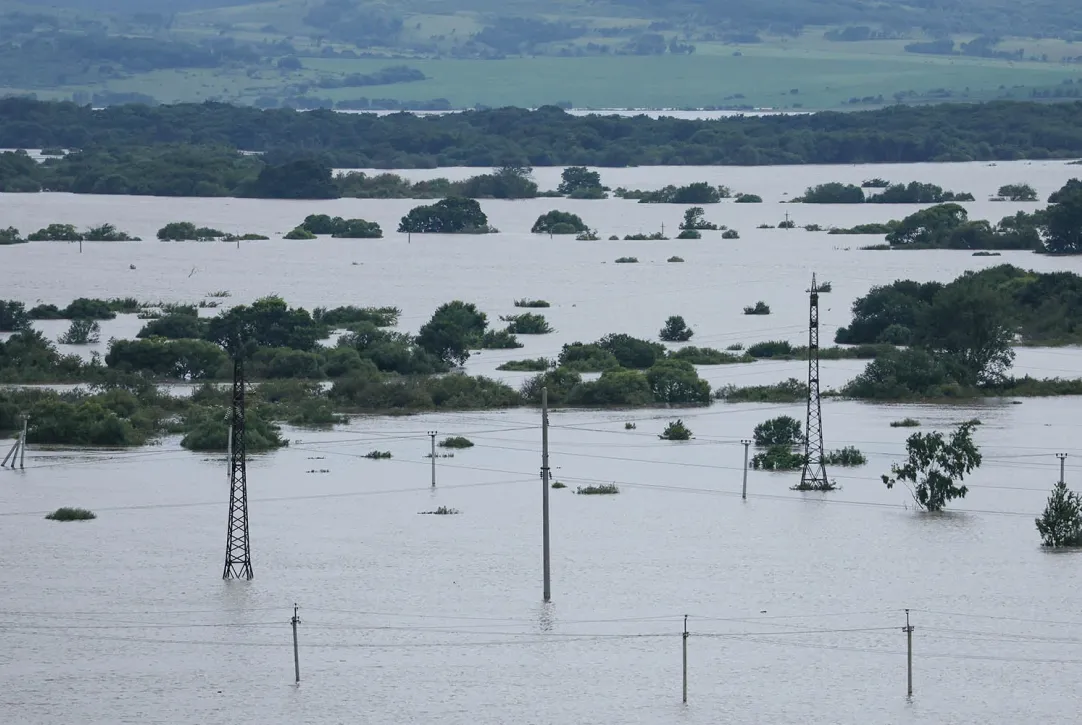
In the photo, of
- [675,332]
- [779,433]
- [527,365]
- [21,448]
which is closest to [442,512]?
[779,433]

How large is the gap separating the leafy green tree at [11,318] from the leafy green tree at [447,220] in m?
31.3

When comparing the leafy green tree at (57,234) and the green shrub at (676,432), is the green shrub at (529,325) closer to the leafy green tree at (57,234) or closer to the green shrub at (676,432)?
the green shrub at (676,432)

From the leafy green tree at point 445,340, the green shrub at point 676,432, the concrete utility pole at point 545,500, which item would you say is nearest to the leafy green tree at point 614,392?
the green shrub at point 676,432

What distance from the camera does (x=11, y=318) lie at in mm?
48031

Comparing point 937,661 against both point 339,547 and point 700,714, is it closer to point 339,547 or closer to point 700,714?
point 700,714

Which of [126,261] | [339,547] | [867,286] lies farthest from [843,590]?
[126,261]

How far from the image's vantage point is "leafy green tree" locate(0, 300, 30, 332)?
47875 mm

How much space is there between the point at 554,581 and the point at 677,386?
50.7 feet

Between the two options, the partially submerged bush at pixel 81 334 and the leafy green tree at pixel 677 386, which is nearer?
the leafy green tree at pixel 677 386

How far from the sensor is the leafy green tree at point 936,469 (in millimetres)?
27578

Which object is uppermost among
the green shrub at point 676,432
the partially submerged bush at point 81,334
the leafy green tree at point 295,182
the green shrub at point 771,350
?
the leafy green tree at point 295,182

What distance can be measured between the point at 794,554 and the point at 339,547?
557 centimetres

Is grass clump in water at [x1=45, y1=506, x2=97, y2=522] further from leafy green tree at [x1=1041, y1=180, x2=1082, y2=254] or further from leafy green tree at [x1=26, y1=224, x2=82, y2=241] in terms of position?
leafy green tree at [x1=26, y1=224, x2=82, y2=241]

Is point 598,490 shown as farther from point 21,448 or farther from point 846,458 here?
point 21,448
